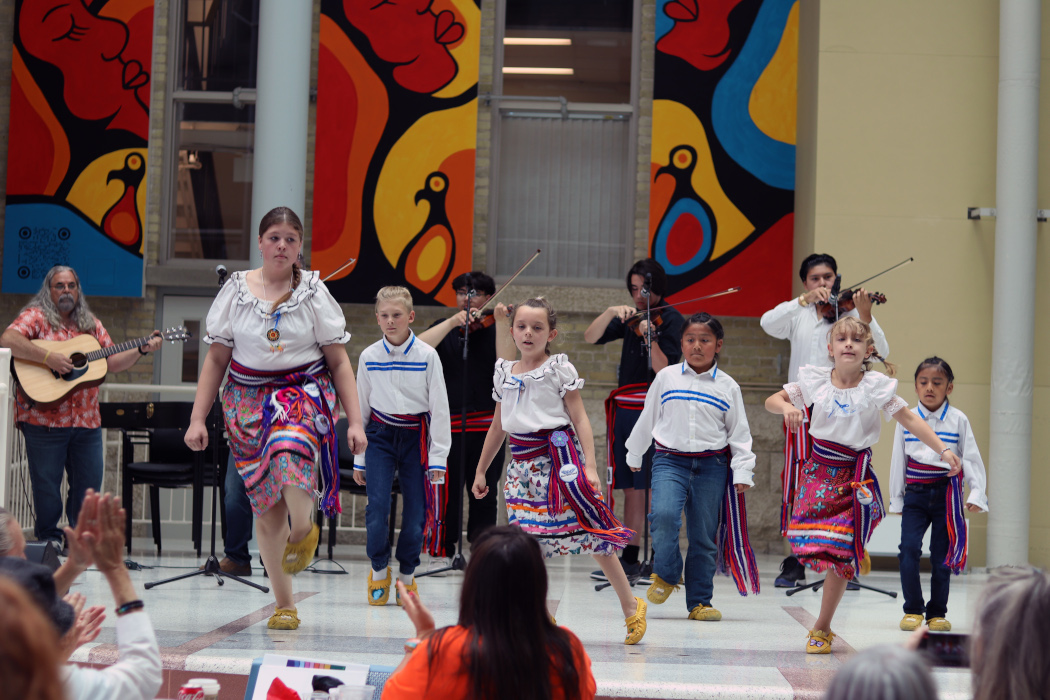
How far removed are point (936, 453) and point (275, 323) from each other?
10.0ft

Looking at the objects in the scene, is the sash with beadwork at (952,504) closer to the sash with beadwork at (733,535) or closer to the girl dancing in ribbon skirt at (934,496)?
the girl dancing in ribbon skirt at (934,496)

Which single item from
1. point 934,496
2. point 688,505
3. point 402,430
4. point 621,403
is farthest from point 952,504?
point 402,430

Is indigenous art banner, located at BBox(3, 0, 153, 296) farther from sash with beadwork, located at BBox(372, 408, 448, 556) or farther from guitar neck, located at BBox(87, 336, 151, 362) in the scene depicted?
sash with beadwork, located at BBox(372, 408, 448, 556)

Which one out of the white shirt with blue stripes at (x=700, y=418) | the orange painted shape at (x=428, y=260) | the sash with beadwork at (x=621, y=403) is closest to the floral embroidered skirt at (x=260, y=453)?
the white shirt with blue stripes at (x=700, y=418)

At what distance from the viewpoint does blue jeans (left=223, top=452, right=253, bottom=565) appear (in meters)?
6.20

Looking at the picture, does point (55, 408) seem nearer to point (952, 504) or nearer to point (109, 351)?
point (109, 351)

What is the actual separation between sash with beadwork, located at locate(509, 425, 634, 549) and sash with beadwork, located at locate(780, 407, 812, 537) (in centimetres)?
77

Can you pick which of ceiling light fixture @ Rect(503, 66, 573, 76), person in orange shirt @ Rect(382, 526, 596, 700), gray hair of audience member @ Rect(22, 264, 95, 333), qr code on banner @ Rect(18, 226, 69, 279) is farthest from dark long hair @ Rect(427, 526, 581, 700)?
qr code on banner @ Rect(18, 226, 69, 279)

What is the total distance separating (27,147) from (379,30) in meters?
2.90

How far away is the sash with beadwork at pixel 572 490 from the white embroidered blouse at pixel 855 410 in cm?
94

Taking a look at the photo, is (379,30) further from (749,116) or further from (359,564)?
(359,564)

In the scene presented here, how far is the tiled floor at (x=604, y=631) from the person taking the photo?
3.77m

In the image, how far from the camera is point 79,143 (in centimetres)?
862

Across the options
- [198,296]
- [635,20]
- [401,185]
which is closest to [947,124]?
[635,20]
